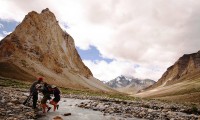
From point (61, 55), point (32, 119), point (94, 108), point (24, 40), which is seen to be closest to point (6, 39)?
point (24, 40)

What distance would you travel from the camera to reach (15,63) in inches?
6186

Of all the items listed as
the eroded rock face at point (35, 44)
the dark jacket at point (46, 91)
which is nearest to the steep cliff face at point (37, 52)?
the eroded rock face at point (35, 44)

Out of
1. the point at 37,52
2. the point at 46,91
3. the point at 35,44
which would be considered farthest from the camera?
the point at 35,44

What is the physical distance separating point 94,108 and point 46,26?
169 metres

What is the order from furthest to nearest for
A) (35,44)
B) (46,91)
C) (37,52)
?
1. (35,44)
2. (37,52)
3. (46,91)

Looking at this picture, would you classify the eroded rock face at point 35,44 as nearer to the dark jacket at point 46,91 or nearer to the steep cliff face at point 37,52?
the steep cliff face at point 37,52

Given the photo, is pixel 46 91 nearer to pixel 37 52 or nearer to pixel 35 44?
pixel 37 52

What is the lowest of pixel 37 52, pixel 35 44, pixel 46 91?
pixel 46 91

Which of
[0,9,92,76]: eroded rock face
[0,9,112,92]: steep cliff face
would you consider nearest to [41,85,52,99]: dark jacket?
[0,9,112,92]: steep cliff face

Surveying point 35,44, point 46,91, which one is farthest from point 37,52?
point 46,91

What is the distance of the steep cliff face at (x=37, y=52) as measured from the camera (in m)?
164

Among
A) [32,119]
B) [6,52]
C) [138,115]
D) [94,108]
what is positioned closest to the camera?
[32,119]

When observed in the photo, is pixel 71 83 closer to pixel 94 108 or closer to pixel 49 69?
pixel 49 69

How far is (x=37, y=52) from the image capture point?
181 metres
